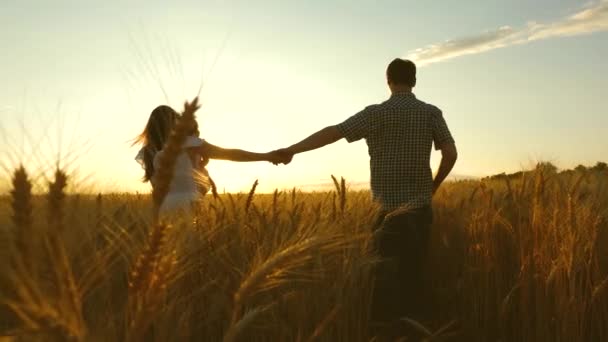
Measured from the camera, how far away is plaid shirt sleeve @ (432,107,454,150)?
406 centimetres

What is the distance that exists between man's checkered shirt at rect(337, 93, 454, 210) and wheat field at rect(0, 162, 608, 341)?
1.53 ft

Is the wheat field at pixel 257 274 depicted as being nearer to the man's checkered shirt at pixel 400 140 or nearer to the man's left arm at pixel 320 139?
the man's checkered shirt at pixel 400 140

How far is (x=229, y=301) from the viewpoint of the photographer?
2100 millimetres

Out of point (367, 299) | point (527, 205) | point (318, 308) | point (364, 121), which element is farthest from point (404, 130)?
point (318, 308)

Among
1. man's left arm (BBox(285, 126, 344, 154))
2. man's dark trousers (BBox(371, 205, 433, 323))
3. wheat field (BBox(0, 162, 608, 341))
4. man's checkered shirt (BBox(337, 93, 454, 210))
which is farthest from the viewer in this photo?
man's left arm (BBox(285, 126, 344, 154))

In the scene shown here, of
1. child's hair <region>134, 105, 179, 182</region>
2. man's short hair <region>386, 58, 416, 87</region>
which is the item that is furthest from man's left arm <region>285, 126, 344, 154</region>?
child's hair <region>134, 105, 179, 182</region>

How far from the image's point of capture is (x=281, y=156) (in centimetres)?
447

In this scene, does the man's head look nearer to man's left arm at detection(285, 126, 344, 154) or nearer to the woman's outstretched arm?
man's left arm at detection(285, 126, 344, 154)

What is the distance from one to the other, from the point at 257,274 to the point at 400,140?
2.94m

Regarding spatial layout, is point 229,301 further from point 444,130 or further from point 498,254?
point 444,130

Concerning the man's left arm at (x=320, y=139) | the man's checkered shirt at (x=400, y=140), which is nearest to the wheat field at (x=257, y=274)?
the man's checkered shirt at (x=400, y=140)

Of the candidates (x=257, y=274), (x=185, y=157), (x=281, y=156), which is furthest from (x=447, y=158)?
(x=257, y=274)

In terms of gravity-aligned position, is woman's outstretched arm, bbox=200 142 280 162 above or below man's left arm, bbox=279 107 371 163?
below

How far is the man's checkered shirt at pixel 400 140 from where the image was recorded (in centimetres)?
398
